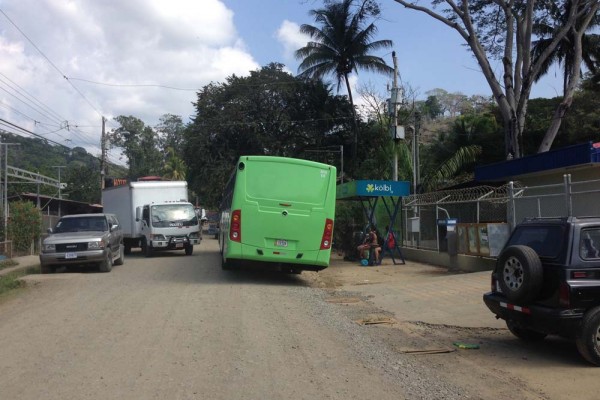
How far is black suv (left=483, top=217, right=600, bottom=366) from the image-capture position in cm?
632

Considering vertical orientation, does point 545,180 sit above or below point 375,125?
below

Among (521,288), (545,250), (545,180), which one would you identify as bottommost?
(521,288)

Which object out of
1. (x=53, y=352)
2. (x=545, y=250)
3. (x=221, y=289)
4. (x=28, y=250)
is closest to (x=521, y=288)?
(x=545, y=250)

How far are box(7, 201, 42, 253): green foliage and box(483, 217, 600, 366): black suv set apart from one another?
70.8 feet

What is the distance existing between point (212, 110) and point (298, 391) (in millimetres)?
39522

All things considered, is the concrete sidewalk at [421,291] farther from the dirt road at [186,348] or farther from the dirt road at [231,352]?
the dirt road at [186,348]

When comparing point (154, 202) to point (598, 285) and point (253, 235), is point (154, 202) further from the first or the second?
point (598, 285)

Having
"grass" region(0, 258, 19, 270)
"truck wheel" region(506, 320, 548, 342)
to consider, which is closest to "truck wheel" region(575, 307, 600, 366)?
"truck wheel" region(506, 320, 548, 342)

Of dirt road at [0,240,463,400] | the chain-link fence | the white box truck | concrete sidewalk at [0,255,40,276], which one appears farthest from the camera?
the white box truck

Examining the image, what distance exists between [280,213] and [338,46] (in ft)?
88.6

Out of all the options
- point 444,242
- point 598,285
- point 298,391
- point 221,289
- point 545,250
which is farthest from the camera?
point 444,242

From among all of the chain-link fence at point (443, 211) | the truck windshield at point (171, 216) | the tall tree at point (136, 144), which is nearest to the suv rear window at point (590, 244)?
the chain-link fence at point (443, 211)

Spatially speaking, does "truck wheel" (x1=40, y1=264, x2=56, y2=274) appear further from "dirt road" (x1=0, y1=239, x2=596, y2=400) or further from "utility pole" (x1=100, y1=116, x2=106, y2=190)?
"utility pole" (x1=100, y1=116, x2=106, y2=190)

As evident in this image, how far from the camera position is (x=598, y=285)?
21.0 ft
